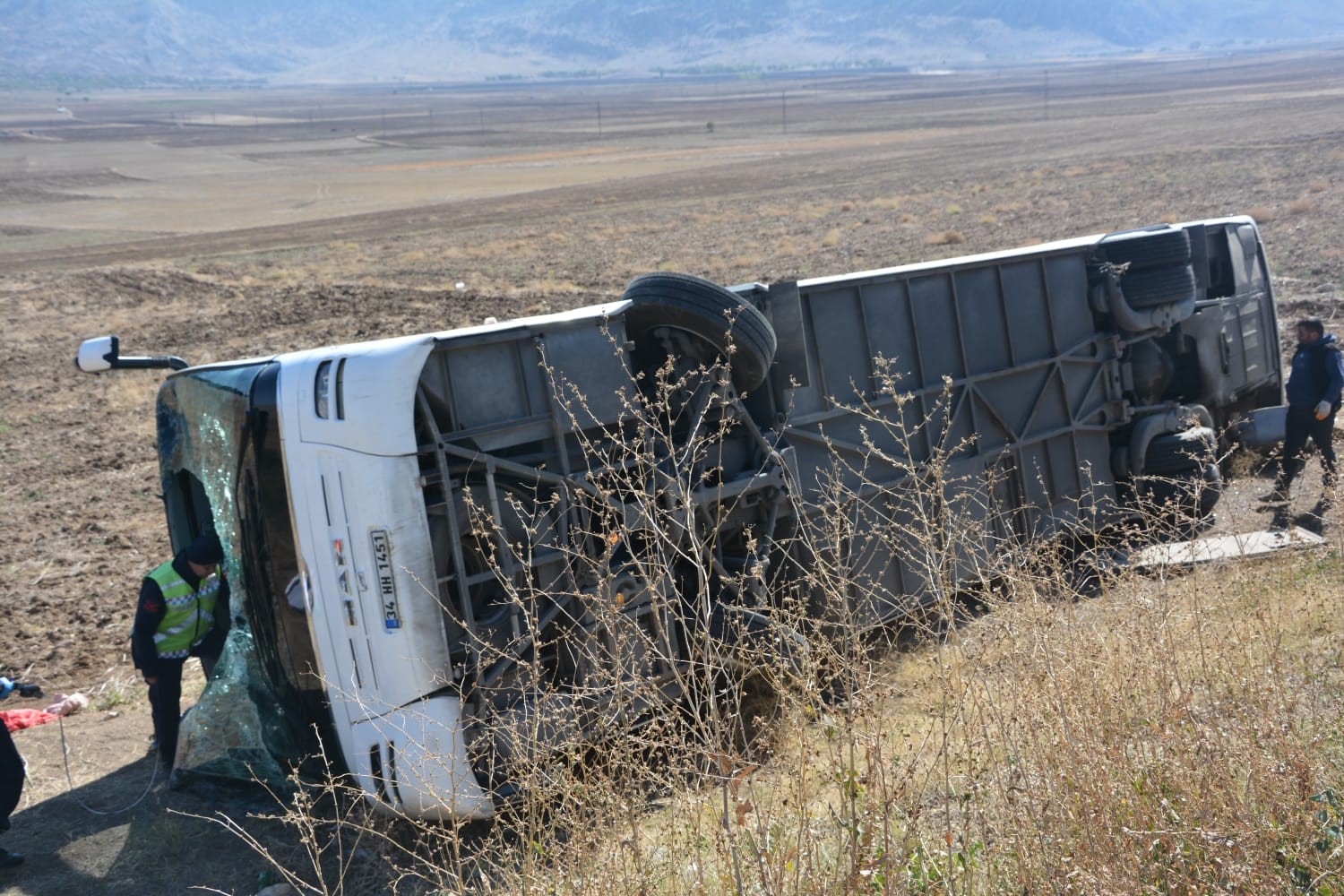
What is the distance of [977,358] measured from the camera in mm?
8031

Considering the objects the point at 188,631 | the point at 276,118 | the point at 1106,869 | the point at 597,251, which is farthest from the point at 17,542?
the point at 276,118

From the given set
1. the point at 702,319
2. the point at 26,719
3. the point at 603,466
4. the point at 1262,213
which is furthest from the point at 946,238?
the point at 26,719

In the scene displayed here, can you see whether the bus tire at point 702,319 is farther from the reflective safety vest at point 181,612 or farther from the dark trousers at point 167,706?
the dark trousers at point 167,706

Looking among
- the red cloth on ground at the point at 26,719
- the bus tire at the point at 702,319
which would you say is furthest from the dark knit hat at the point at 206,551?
the bus tire at the point at 702,319

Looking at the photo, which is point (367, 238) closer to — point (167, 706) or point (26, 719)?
point (26, 719)

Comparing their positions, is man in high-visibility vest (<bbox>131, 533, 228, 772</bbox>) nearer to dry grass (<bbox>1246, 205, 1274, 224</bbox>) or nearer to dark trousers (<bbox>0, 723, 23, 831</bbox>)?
dark trousers (<bbox>0, 723, 23, 831</bbox>)

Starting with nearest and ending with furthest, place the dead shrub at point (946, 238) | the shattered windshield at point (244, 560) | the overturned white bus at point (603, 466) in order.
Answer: the overturned white bus at point (603, 466), the shattered windshield at point (244, 560), the dead shrub at point (946, 238)

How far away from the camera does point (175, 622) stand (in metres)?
6.59

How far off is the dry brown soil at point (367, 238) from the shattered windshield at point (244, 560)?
36 centimetres

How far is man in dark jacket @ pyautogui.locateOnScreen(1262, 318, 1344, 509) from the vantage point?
8.88 m

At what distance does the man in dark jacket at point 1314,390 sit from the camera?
29.1ft

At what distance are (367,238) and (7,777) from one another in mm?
30010

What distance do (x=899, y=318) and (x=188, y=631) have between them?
4.45 m

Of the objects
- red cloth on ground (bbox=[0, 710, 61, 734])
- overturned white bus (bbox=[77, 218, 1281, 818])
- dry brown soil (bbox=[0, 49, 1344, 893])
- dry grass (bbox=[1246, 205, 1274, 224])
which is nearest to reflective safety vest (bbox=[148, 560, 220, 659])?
overturned white bus (bbox=[77, 218, 1281, 818])
